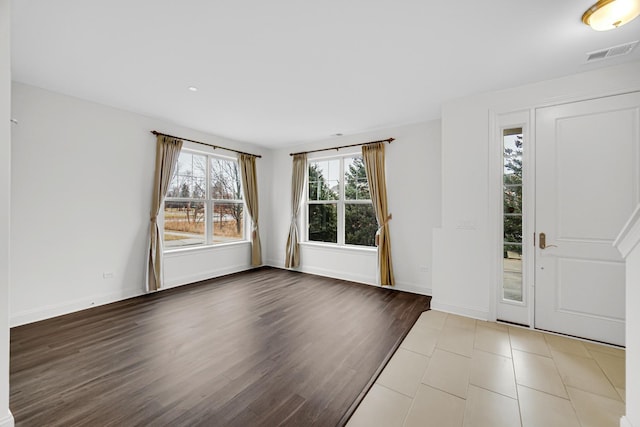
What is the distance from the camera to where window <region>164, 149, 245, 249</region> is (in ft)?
14.8

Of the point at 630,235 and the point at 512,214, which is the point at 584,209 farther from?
the point at 630,235

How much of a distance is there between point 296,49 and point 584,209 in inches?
128

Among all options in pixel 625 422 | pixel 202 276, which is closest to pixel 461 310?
pixel 625 422

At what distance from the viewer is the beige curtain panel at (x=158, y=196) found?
3.97m

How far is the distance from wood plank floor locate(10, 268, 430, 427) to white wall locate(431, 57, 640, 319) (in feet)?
1.87

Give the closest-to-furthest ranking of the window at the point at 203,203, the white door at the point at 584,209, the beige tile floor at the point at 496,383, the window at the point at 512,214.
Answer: the beige tile floor at the point at 496,383
the white door at the point at 584,209
the window at the point at 512,214
the window at the point at 203,203

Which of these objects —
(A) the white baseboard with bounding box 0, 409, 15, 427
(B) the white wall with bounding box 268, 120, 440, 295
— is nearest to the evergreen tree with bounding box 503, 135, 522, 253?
(B) the white wall with bounding box 268, 120, 440, 295

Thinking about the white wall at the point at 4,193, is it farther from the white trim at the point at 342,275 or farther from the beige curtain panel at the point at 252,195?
the white trim at the point at 342,275

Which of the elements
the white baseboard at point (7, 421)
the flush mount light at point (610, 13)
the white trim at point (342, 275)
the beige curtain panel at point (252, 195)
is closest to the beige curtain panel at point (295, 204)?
the white trim at point (342, 275)

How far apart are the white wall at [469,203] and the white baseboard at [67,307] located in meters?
4.30

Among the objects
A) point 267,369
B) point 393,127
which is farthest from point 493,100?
point 267,369

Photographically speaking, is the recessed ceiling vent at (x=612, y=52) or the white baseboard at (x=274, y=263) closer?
the recessed ceiling vent at (x=612, y=52)

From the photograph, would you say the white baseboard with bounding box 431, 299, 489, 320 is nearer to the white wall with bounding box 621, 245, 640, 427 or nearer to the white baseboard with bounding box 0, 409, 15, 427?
the white wall with bounding box 621, 245, 640, 427

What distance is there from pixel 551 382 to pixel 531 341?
27.9 inches
